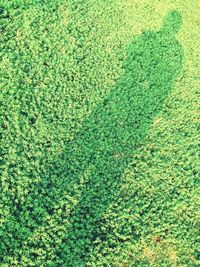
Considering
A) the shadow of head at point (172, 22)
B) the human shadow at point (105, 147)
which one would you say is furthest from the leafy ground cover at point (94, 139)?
the shadow of head at point (172, 22)

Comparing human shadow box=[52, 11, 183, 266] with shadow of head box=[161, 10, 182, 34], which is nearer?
human shadow box=[52, 11, 183, 266]

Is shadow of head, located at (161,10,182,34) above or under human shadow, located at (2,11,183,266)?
above

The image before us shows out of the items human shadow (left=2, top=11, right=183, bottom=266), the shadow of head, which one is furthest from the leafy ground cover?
the shadow of head

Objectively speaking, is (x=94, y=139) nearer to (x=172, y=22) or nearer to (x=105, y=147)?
(x=105, y=147)

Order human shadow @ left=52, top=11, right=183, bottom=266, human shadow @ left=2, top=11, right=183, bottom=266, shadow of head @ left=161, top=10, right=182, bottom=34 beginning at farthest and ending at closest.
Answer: shadow of head @ left=161, top=10, right=182, bottom=34
human shadow @ left=52, top=11, right=183, bottom=266
human shadow @ left=2, top=11, right=183, bottom=266

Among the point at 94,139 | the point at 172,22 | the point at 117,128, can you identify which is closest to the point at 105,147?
the point at 94,139

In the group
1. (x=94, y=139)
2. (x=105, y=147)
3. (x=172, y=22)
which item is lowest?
(x=105, y=147)

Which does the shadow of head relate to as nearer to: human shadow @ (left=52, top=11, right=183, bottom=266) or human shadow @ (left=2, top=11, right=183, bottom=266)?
human shadow @ (left=52, top=11, right=183, bottom=266)
